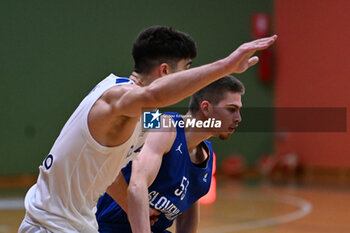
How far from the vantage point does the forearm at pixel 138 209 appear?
2.65 meters

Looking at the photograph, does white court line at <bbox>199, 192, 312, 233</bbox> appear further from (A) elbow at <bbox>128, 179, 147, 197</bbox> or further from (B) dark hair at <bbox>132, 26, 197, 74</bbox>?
(B) dark hair at <bbox>132, 26, 197, 74</bbox>

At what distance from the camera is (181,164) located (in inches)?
123

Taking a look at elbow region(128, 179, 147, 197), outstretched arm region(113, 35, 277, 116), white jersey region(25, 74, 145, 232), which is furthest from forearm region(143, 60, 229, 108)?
elbow region(128, 179, 147, 197)

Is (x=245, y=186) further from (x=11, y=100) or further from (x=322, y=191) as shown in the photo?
(x=11, y=100)

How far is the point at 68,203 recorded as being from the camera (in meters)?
2.38

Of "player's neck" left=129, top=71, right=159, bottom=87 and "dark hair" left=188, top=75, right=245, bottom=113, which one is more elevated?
"player's neck" left=129, top=71, right=159, bottom=87

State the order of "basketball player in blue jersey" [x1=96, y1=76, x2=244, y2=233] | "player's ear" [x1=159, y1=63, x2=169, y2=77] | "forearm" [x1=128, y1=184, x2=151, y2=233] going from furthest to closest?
1. "basketball player in blue jersey" [x1=96, y1=76, x2=244, y2=233]
2. "forearm" [x1=128, y1=184, x2=151, y2=233]
3. "player's ear" [x1=159, y1=63, x2=169, y2=77]

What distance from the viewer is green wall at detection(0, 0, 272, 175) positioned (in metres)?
10.0

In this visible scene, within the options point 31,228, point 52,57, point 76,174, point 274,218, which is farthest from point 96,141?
point 52,57

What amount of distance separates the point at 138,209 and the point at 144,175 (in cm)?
20

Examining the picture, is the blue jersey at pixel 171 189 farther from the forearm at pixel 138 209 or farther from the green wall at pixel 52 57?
the green wall at pixel 52 57

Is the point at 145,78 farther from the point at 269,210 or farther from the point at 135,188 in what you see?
the point at 269,210

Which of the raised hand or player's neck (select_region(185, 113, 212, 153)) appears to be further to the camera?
player's neck (select_region(185, 113, 212, 153))

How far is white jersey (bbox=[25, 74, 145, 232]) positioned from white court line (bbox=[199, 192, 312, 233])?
3.89m
